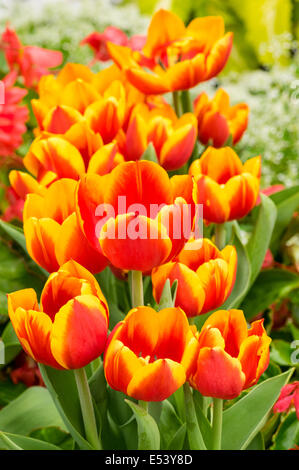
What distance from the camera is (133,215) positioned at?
0.81 feet

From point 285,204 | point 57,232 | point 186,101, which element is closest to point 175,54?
point 186,101

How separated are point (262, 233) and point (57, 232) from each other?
0.19 meters

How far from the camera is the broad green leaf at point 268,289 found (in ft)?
1.58

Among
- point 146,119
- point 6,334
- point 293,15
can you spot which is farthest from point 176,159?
point 293,15

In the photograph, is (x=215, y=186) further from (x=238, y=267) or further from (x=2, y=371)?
(x=2, y=371)

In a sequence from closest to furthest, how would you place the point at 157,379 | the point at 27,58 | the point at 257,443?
the point at 157,379 → the point at 257,443 → the point at 27,58

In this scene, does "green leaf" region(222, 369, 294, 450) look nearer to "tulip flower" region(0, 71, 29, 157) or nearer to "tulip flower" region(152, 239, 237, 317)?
"tulip flower" region(152, 239, 237, 317)

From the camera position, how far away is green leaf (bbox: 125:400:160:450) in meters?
0.26

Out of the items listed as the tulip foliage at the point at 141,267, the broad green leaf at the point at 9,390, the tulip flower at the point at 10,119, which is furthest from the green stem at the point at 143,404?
the tulip flower at the point at 10,119

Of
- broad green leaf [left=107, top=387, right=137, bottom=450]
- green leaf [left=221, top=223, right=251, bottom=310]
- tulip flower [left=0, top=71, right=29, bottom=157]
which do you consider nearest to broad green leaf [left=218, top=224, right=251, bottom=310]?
green leaf [left=221, top=223, right=251, bottom=310]

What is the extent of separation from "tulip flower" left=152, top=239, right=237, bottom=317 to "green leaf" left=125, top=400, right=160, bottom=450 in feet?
0.16

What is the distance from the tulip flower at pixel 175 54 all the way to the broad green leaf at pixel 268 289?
0.53 feet

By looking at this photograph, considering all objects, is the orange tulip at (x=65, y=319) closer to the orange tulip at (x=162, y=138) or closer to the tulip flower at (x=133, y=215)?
the tulip flower at (x=133, y=215)

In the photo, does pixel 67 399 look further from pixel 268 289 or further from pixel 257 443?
pixel 268 289
